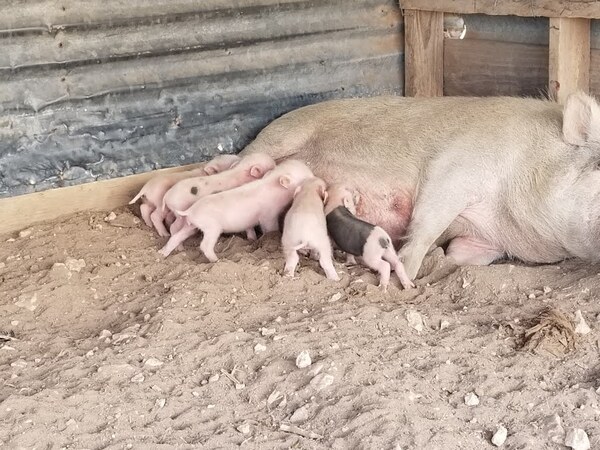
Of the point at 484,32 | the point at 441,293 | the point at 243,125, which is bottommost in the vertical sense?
the point at 441,293

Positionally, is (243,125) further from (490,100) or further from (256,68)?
(490,100)

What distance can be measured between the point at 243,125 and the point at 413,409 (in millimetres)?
3067

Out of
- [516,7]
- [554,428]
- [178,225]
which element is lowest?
[554,428]

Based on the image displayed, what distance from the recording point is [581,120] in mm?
4707

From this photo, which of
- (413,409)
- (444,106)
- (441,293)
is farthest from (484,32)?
(413,409)

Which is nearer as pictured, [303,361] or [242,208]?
[303,361]

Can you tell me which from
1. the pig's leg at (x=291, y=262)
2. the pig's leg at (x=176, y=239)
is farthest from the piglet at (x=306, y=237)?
the pig's leg at (x=176, y=239)

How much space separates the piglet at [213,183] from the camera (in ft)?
16.8

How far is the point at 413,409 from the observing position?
3.24m

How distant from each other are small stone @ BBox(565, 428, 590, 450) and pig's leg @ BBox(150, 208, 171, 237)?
2.87 meters

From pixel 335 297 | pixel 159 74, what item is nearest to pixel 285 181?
pixel 335 297

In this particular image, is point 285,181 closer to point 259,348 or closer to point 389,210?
point 389,210

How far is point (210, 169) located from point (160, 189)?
0.34 meters

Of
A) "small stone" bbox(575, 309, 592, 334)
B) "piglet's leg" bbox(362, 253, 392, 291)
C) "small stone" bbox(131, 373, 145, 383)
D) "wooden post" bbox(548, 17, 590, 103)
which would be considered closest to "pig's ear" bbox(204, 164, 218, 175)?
"piglet's leg" bbox(362, 253, 392, 291)
